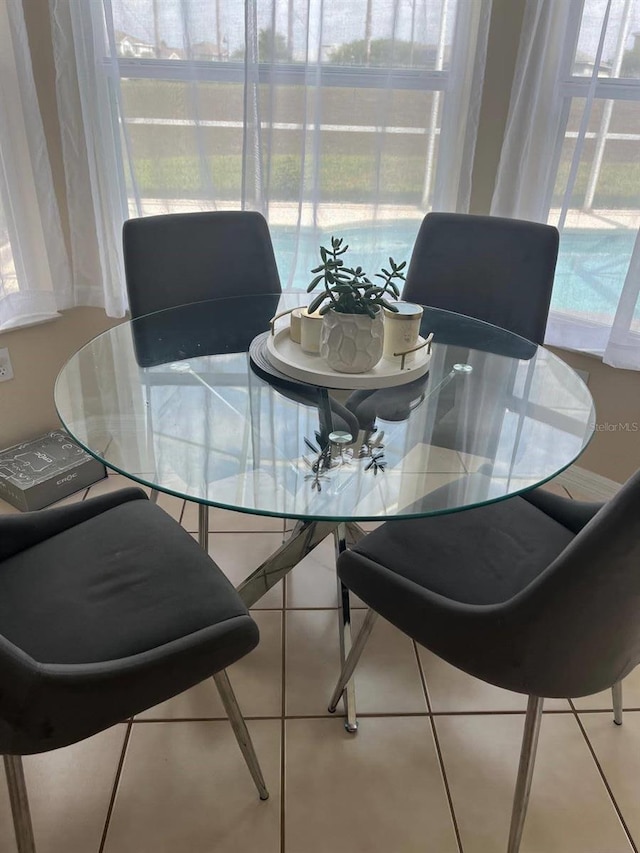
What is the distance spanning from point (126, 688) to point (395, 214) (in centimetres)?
184

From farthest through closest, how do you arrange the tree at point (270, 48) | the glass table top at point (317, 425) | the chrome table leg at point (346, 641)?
the tree at point (270, 48) → the chrome table leg at point (346, 641) → the glass table top at point (317, 425)

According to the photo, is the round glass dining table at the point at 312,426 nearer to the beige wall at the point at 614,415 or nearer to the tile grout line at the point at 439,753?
the tile grout line at the point at 439,753

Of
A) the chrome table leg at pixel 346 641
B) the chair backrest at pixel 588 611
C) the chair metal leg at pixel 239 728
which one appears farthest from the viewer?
the chrome table leg at pixel 346 641

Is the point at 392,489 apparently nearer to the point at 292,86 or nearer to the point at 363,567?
the point at 363,567

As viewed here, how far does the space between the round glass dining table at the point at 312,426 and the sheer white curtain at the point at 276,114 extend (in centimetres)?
70

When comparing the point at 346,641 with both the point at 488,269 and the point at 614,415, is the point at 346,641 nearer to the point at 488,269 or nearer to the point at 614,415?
the point at 488,269

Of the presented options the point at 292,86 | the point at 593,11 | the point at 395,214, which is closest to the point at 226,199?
the point at 292,86

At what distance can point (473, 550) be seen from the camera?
1305 millimetres

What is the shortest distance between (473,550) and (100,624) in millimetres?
716

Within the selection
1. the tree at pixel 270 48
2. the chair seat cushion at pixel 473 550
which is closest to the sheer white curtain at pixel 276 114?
the tree at pixel 270 48

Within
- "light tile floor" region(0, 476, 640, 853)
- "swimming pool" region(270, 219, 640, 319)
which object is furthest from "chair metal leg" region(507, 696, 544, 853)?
"swimming pool" region(270, 219, 640, 319)

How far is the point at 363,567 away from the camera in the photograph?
119 centimetres

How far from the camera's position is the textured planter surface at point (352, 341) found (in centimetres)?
137

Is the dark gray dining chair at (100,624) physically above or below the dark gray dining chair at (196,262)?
below
